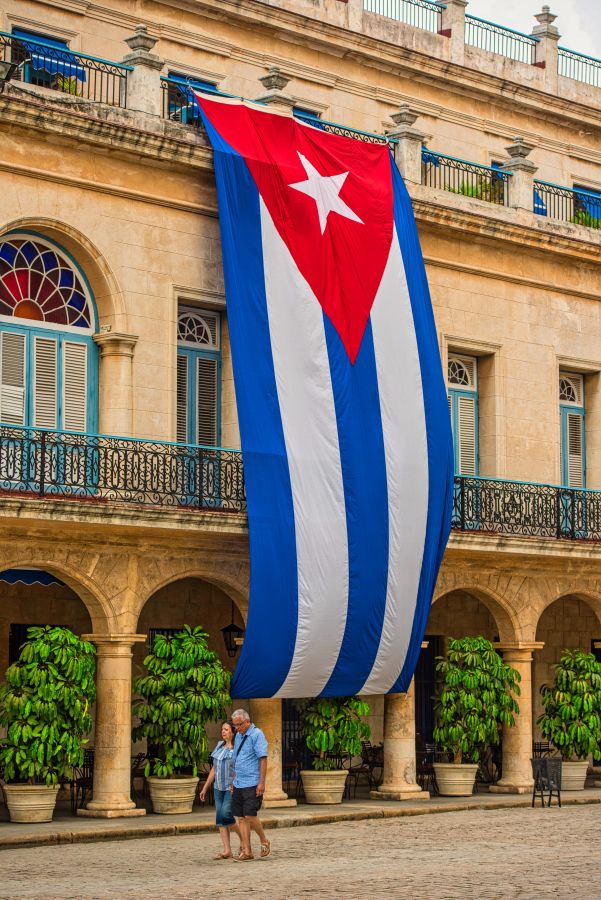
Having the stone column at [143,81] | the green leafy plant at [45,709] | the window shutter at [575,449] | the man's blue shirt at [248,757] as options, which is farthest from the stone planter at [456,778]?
the stone column at [143,81]

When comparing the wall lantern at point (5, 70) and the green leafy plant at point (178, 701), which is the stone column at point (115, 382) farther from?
the wall lantern at point (5, 70)

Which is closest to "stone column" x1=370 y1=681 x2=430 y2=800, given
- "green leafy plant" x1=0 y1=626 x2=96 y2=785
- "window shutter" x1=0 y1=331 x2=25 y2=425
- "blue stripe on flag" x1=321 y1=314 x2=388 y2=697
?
"blue stripe on flag" x1=321 y1=314 x2=388 y2=697

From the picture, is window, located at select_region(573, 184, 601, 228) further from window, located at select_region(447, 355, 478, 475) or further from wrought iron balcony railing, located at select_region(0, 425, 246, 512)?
wrought iron balcony railing, located at select_region(0, 425, 246, 512)

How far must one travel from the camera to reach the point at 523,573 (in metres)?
27.4

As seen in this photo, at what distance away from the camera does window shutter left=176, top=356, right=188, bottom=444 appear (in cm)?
2450

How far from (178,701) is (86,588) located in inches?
73.0

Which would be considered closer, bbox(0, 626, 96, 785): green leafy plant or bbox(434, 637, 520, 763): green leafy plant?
bbox(0, 626, 96, 785): green leafy plant

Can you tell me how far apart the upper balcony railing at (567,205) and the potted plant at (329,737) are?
390 inches

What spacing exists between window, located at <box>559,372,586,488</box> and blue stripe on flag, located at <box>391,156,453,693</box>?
456 cm

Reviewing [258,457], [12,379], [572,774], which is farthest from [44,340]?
[572,774]

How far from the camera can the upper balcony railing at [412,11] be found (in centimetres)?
3086

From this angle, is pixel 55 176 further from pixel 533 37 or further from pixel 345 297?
pixel 533 37

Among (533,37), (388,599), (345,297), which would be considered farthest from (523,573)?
(533,37)

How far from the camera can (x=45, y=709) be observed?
70.1ft
